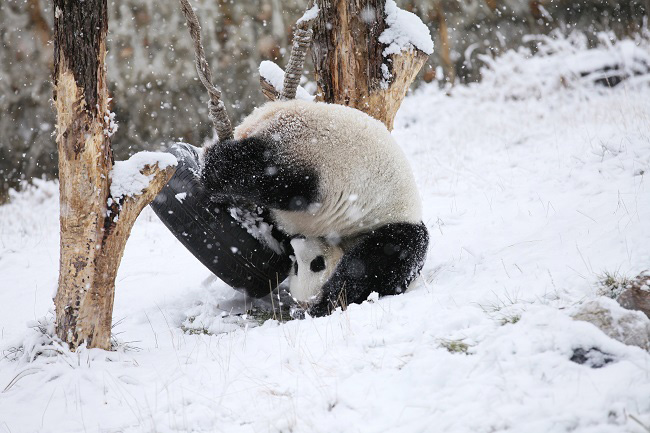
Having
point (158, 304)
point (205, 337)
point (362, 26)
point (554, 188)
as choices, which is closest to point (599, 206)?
point (554, 188)

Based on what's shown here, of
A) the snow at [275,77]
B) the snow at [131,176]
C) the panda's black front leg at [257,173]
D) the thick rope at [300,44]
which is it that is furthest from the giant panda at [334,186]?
the snow at [275,77]

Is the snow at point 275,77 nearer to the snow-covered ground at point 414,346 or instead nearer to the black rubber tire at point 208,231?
the black rubber tire at point 208,231

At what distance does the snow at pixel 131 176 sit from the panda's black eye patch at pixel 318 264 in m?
1.45

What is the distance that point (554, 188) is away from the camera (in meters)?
5.32

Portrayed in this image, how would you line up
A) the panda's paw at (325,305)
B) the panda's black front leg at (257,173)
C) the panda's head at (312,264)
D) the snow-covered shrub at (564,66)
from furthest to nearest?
1. the snow-covered shrub at (564,66)
2. the panda's head at (312,264)
3. the panda's paw at (325,305)
4. the panda's black front leg at (257,173)

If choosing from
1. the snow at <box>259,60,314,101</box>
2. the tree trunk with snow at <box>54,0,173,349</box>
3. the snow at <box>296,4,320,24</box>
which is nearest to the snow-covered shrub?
the snow at <box>259,60,314,101</box>

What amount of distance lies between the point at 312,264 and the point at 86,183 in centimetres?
174

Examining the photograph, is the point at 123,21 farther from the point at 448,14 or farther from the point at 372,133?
the point at 372,133

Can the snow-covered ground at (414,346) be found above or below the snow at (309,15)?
below

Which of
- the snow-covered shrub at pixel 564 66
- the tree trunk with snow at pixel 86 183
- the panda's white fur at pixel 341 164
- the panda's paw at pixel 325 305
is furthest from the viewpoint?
the snow-covered shrub at pixel 564 66

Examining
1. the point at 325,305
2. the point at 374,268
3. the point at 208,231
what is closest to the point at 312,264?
the point at 325,305

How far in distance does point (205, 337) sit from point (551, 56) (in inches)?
450

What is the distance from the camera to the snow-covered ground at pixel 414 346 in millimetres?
2031

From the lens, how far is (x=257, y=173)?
3398 millimetres
